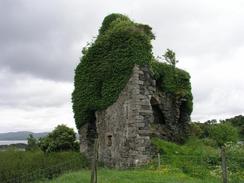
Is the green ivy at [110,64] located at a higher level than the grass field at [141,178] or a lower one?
higher

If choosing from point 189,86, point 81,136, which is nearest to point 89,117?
point 81,136

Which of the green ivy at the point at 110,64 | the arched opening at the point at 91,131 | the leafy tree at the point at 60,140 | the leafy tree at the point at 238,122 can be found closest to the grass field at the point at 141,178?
the green ivy at the point at 110,64

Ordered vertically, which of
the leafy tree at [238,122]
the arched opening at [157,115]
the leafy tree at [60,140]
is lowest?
the leafy tree at [60,140]

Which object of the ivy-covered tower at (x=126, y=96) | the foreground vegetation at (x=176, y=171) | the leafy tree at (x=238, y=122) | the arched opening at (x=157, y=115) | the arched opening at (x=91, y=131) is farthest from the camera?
the leafy tree at (x=238, y=122)

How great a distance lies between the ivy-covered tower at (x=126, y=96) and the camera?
63.7ft

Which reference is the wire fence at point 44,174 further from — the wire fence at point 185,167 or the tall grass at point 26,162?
the tall grass at point 26,162

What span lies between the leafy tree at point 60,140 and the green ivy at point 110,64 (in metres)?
4.75

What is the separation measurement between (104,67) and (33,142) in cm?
1672

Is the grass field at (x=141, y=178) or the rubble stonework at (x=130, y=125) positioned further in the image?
the rubble stonework at (x=130, y=125)

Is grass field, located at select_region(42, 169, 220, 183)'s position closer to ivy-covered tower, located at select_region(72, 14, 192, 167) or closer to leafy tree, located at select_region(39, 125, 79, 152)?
ivy-covered tower, located at select_region(72, 14, 192, 167)

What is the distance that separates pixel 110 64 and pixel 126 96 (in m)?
2.17

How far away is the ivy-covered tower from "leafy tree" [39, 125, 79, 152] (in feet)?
14.9

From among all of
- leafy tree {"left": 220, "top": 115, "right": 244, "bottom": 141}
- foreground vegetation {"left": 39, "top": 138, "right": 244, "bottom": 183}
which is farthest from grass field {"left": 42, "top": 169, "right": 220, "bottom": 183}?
leafy tree {"left": 220, "top": 115, "right": 244, "bottom": 141}

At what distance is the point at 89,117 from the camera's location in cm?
2350
